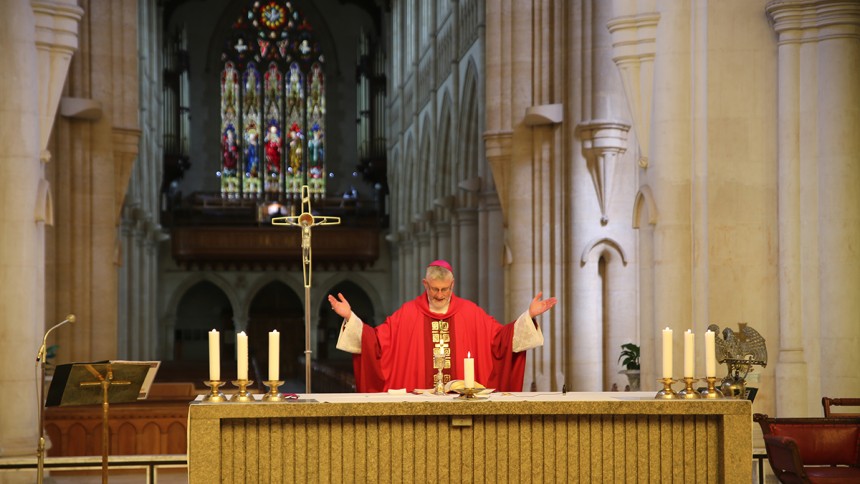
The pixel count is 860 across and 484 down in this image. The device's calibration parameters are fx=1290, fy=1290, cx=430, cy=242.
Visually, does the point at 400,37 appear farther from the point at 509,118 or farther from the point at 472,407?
the point at 472,407

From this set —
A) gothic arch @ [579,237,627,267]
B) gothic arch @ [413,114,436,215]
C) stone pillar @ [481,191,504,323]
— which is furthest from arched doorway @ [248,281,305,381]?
gothic arch @ [579,237,627,267]

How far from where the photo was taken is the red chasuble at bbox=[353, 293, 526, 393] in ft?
28.4

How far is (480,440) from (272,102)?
3597cm

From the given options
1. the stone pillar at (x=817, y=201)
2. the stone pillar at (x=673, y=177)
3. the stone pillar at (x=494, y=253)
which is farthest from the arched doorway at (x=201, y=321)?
the stone pillar at (x=817, y=201)

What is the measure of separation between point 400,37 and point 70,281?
Answer: 20452mm

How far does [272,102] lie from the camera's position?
42.0m

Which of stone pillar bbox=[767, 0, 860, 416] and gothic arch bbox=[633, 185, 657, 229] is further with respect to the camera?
gothic arch bbox=[633, 185, 657, 229]

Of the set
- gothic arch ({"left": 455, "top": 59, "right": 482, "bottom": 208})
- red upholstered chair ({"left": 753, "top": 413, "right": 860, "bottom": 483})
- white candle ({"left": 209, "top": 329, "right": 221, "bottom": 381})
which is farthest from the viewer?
gothic arch ({"left": 455, "top": 59, "right": 482, "bottom": 208})

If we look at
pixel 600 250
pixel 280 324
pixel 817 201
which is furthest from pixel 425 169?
pixel 817 201

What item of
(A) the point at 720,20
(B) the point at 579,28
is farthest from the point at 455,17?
(A) the point at 720,20

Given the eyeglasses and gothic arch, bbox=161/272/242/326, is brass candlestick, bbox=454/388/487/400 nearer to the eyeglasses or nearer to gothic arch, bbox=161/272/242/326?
the eyeglasses

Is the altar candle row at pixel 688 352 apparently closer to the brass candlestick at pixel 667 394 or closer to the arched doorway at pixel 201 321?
the brass candlestick at pixel 667 394

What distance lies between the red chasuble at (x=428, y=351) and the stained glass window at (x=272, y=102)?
32.8 meters

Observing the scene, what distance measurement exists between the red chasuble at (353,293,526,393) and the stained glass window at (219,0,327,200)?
32.8 m
